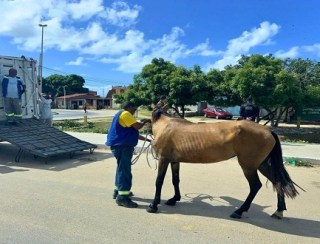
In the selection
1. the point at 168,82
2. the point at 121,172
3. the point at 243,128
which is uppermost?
the point at 168,82

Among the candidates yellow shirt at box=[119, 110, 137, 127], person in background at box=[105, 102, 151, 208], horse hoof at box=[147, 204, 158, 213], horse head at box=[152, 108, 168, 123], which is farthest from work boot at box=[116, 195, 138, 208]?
horse head at box=[152, 108, 168, 123]

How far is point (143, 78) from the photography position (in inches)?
831

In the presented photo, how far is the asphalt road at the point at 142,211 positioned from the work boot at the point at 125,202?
0.38 ft

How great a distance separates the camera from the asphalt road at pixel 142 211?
4.51 metres

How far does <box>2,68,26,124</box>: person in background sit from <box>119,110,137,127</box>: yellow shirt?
613 centimetres

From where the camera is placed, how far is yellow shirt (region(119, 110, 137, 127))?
5.83m

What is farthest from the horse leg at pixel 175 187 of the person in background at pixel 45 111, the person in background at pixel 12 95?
the person in background at pixel 45 111

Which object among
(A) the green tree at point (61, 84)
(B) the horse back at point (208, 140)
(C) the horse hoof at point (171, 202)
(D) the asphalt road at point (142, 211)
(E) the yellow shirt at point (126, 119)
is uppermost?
(A) the green tree at point (61, 84)

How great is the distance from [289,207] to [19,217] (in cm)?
406

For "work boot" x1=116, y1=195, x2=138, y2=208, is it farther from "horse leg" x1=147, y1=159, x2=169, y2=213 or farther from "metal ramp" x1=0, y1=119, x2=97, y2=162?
"metal ramp" x1=0, y1=119, x2=97, y2=162

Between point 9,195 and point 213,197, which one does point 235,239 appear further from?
point 9,195

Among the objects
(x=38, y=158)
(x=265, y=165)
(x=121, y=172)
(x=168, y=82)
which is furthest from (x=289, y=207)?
(x=168, y=82)

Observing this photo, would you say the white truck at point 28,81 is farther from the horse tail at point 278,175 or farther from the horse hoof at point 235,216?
the horse tail at point 278,175

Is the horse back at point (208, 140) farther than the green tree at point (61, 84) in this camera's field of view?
No
